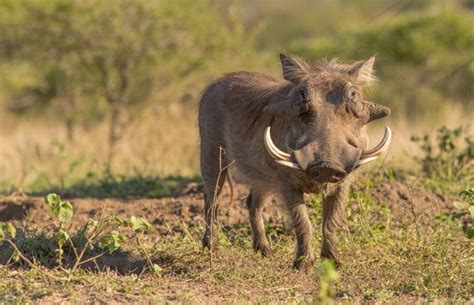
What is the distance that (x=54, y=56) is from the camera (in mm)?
12461

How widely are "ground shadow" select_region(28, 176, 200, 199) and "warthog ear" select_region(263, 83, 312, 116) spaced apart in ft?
7.15

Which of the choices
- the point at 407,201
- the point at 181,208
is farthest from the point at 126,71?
the point at 407,201

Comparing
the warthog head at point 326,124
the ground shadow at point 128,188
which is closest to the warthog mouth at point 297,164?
the warthog head at point 326,124

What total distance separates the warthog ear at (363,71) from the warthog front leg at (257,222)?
1.11 meters

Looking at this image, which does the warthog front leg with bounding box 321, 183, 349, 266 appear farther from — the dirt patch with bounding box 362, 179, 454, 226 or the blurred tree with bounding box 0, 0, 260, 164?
the blurred tree with bounding box 0, 0, 260, 164

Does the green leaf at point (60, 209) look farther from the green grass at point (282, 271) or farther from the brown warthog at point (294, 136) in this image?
the brown warthog at point (294, 136)

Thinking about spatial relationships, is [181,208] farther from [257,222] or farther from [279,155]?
[279,155]

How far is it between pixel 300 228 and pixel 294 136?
526mm

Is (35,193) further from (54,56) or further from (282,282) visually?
(54,56)

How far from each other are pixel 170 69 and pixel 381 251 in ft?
28.1

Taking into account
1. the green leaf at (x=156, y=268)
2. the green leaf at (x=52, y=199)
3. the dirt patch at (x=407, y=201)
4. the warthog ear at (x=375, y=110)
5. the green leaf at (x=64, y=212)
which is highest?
the warthog ear at (x=375, y=110)

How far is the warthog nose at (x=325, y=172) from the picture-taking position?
415 centimetres

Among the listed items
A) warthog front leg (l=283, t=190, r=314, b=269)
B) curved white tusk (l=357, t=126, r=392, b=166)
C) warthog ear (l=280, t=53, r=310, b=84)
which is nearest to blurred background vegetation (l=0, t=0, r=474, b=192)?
warthog ear (l=280, t=53, r=310, b=84)

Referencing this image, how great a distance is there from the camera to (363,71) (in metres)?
4.93
